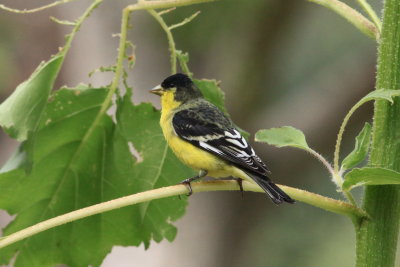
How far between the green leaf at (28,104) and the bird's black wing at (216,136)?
50cm

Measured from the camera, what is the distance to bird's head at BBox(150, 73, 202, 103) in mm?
1950

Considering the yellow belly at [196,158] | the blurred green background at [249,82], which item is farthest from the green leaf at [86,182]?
the blurred green background at [249,82]

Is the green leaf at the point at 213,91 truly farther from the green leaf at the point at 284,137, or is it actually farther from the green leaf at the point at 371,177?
the green leaf at the point at 371,177

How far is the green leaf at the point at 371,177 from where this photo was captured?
41.0 inches

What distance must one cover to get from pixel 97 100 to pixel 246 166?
1.21 feet

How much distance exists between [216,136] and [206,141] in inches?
1.5

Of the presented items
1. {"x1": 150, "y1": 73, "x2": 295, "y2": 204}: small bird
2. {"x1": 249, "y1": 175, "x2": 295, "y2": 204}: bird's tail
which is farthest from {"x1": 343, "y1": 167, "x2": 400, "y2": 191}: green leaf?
{"x1": 150, "y1": 73, "x2": 295, "y2": 204}: small bird

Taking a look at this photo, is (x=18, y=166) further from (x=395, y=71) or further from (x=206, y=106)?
(x=206, y=106)

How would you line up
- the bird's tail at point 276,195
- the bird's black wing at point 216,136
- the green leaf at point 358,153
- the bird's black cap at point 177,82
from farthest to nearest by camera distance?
the bird's black cap at point 177,82
the bird's black wing at point 216,136
the bird's tail at point 276,195
the green leaf at point 358,153

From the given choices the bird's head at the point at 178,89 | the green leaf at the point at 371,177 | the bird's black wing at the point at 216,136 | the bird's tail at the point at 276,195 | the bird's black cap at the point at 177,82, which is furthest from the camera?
the bird's head at the point at 178,89

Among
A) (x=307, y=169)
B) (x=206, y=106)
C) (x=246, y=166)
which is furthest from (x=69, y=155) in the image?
(x=307, y=169)

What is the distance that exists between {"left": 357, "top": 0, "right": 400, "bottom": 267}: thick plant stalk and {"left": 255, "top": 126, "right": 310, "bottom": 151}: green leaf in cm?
11

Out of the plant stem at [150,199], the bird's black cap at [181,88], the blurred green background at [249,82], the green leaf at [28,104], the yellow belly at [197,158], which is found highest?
the green leaf at [28,104]

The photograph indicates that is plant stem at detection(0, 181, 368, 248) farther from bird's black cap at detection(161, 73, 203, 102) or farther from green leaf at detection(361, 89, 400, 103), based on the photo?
bird's black cap at detection(161, 73, 203, 102)
